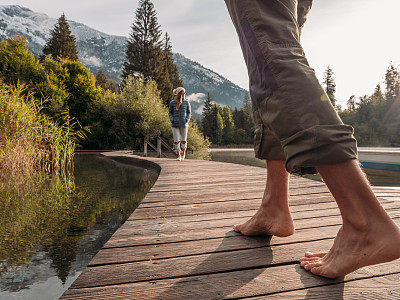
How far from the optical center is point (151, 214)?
1.53m

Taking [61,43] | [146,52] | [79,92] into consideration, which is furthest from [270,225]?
[61,43]

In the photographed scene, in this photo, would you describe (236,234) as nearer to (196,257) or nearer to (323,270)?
(196,257)

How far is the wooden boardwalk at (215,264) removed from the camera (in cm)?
70

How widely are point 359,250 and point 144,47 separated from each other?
82.9 ft

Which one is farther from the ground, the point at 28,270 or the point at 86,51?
the point at 86,51

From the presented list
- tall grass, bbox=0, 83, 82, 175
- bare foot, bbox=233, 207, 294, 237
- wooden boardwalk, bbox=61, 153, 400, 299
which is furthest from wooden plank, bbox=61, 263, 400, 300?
tall grass, bbox=0, 83, 82, 175

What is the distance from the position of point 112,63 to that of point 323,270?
192m

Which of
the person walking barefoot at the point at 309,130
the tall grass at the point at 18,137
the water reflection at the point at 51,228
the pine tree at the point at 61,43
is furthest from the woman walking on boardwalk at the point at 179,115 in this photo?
the pine tree at the point at 61,43

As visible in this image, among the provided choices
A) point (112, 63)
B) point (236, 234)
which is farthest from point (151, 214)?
point (112, 63)

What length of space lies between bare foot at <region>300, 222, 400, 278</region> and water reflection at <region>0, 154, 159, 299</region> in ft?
3.05

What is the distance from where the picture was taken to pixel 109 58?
180 metres

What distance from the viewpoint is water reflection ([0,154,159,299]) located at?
1.07m

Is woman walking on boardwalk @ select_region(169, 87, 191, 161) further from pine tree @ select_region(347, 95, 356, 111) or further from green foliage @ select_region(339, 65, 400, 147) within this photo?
Result: pine tree @ select_region(347, 95, 356, 111)

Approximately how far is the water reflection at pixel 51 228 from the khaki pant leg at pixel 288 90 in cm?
97
